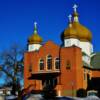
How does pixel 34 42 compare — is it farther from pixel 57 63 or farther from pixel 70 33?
pixel 70 33

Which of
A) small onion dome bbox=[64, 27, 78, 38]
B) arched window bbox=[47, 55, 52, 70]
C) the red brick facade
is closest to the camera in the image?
the red brick facade

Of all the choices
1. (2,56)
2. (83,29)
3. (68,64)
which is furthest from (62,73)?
(2,56)

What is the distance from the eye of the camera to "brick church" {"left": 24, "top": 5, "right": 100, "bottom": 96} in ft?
204

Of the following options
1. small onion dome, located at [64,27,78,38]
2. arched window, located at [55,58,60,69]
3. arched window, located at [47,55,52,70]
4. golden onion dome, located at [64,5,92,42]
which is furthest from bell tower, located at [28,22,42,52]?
golden onion dome, located at [64,5,92,42]

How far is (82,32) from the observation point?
7081 centimetres

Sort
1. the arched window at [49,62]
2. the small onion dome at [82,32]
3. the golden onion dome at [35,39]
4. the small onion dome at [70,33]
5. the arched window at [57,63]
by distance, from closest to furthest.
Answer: the arched window at [57,63], the arched window at [49,62], the small onion dome at [70,33], the golden onion dome at [35,39], the small onion dome at [82,32]

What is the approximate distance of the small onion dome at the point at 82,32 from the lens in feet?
231

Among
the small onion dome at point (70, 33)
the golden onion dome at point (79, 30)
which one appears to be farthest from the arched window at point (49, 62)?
the golden onion dome at point (79, 30)

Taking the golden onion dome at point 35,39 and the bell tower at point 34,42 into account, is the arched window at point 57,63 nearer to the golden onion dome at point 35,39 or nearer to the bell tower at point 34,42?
the bell tower at point 34,42

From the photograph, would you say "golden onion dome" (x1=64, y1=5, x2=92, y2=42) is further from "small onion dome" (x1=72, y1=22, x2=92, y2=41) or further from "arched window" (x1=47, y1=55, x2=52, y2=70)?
"arched window" (x1=47, y1=55, x2=52, y2=70)

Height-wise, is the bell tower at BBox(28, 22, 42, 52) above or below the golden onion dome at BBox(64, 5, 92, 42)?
below

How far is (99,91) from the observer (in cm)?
6247

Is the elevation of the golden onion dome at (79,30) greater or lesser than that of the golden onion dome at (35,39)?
greater

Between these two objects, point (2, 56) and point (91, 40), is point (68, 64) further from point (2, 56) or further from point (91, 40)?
point (2, 56)
